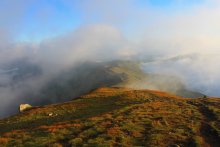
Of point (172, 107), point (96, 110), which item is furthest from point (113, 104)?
point (172, 107)

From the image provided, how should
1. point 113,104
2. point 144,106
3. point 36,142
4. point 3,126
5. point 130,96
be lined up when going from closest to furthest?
point 36,142 → point 3,126 → point 144,106 → point 113,104 → point 130,96

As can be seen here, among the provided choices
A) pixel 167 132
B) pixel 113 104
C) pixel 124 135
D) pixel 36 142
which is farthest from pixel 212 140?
pixel 113 104

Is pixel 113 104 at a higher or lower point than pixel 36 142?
higher

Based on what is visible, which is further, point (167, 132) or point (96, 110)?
point (96, 110)

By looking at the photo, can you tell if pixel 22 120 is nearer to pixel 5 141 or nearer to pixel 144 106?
pixel 5 141

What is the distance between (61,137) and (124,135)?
31.8ft

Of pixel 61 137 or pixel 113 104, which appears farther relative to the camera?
pixel 113 104

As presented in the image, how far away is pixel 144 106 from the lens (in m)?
68.7

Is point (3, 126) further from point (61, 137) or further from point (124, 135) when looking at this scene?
point (124, 135)

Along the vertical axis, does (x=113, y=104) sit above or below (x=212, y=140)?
above

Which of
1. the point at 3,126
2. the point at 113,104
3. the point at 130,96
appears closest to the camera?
the point at 3,126

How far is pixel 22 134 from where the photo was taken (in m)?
48.5

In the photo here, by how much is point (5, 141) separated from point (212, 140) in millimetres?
31085

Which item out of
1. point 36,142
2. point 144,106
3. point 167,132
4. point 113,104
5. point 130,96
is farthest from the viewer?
point 130,96
